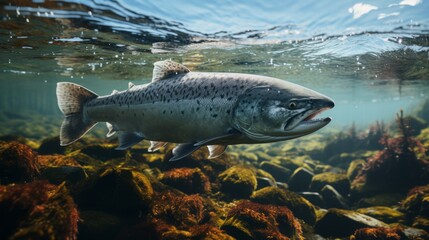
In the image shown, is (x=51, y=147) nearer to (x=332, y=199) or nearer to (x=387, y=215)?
(x=332, y=199)

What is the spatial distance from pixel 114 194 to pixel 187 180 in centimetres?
282

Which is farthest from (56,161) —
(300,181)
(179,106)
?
(300,181)

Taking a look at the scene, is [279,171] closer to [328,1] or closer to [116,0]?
[328,1]

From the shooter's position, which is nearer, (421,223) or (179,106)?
(179,106)

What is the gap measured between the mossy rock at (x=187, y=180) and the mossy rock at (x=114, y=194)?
2.05m

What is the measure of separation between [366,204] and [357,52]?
9.73 meters

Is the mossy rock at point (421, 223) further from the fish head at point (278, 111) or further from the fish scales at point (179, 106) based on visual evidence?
the fish scales at point (179, 106)

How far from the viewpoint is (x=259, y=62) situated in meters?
20.1

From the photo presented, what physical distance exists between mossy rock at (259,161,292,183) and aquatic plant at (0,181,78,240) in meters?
11.1

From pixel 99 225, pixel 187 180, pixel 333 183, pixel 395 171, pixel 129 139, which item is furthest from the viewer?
pixel 395 171

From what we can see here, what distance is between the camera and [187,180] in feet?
27.9

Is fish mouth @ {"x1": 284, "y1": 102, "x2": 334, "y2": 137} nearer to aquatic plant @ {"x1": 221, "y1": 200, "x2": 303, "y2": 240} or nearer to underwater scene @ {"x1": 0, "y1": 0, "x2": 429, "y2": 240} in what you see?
underwater scene @ {"x1": 0, "y1": 0, "x2": 429, "y2": 240}

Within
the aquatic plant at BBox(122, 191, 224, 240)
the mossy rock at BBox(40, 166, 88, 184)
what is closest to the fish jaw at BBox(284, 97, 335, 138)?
the aquatic plant at BBox(122, 191, 224, 240)

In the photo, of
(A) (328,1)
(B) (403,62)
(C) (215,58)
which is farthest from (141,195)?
(B) (403,62)
